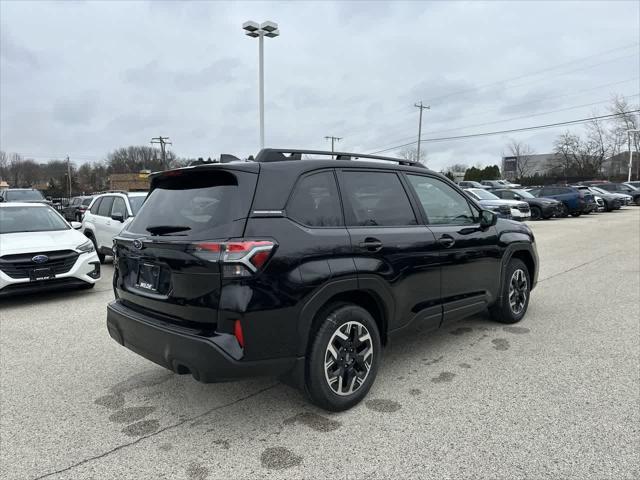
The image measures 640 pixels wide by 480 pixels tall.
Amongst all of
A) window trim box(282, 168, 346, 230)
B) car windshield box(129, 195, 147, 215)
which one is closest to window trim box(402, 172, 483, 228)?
window trim box(282, 168, 346, 230)

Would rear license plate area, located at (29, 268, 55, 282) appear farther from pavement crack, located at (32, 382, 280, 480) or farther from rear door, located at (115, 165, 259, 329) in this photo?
pavement crack, located at (32, 382, 280, 480)

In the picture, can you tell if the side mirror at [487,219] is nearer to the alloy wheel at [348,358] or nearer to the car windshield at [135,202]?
the alloy wheel at [348,358]

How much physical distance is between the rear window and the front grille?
3.80 metres

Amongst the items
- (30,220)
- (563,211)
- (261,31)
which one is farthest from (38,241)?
(563,211)

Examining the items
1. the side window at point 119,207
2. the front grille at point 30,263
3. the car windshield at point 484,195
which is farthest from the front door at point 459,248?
the car windshield at point 484,195

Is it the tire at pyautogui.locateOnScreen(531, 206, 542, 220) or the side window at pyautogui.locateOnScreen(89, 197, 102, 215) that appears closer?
the side window at pyautogui.locateOnScreen(89, 197, 102, 215)

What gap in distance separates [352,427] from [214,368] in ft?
3.41

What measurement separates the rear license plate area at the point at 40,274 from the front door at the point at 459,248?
5361 millimetres

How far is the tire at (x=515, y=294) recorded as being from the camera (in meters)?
5.15

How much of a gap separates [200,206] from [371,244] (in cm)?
126

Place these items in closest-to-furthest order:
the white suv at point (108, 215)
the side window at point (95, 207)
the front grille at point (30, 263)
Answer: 1. the front grille at point (30, 263)
2. the white suv at point (108, 215)
3. the side window at point (95, 207)

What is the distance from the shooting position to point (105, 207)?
10797 millimetres

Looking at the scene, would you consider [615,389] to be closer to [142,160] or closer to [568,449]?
[568,449]

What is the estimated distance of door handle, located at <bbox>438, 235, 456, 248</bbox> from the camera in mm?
4082
